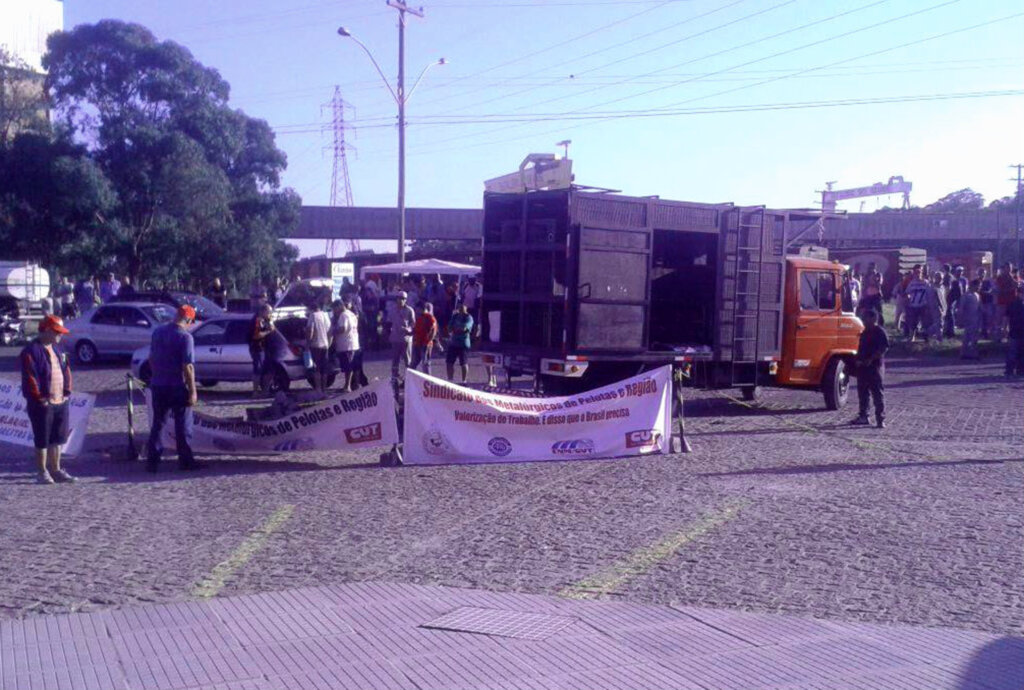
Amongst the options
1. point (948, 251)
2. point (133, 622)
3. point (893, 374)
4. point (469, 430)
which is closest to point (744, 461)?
point (469, 430)

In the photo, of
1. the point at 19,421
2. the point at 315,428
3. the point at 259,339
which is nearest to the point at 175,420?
the point at 315,428

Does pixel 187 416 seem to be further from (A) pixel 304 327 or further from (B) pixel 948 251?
(B) pixel 948 251

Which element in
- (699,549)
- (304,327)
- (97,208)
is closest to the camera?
(699,549)

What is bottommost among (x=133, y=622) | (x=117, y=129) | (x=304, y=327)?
(x=133, y=622)

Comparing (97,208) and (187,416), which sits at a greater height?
(97,208)

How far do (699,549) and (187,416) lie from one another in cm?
638

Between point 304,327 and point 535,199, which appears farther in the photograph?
point 304,327

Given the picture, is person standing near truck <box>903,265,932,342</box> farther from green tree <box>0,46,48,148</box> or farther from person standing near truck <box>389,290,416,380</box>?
green tree <box>0,46,48,148</box>

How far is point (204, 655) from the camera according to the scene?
20.5ft

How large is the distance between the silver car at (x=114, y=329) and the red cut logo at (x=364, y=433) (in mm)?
13409

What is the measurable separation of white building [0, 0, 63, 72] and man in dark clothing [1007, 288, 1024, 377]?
181 feet

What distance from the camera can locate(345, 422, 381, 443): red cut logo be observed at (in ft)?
41.3

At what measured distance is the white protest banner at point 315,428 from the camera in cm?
1257

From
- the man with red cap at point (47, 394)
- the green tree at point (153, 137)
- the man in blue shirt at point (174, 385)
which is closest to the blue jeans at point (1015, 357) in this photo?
the man in blue shirt at point (174, 385)
